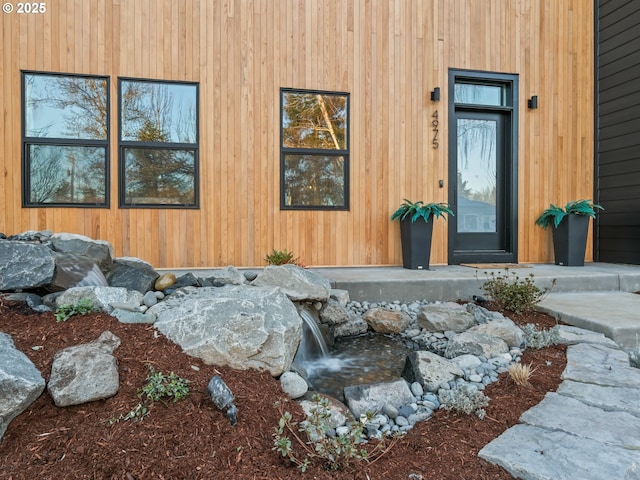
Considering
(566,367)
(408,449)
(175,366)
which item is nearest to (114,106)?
(175,366)

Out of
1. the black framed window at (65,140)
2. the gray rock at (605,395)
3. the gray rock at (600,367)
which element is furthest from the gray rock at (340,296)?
the black framed window at (65,140)

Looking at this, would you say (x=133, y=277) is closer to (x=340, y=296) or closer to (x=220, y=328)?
(x=220, y=328)

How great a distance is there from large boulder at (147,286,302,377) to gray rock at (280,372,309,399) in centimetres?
5

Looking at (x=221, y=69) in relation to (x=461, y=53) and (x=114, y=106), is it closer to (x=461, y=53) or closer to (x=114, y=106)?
(x=114, y=106)

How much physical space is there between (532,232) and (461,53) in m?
2.45

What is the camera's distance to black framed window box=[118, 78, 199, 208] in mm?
4395

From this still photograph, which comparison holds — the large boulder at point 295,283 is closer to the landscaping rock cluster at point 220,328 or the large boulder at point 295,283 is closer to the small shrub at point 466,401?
the landscaping rock cluster at point 220,328

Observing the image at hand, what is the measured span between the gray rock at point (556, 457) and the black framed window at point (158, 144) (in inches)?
151

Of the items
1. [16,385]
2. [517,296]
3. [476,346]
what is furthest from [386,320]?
[16,385]

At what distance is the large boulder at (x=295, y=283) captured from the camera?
127 inches

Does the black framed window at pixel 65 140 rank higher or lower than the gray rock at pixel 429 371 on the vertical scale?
higher

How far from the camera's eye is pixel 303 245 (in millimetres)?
4777

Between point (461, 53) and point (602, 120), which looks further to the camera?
point (602, 120)

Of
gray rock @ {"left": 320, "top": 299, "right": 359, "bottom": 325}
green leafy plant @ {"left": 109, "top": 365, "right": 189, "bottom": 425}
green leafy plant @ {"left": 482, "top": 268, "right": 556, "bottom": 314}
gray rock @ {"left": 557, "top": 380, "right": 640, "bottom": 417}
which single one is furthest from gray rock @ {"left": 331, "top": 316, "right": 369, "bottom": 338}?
green leafy plant @ {"left": 109, "top": 365, "right": 189, "bottom": 425}
